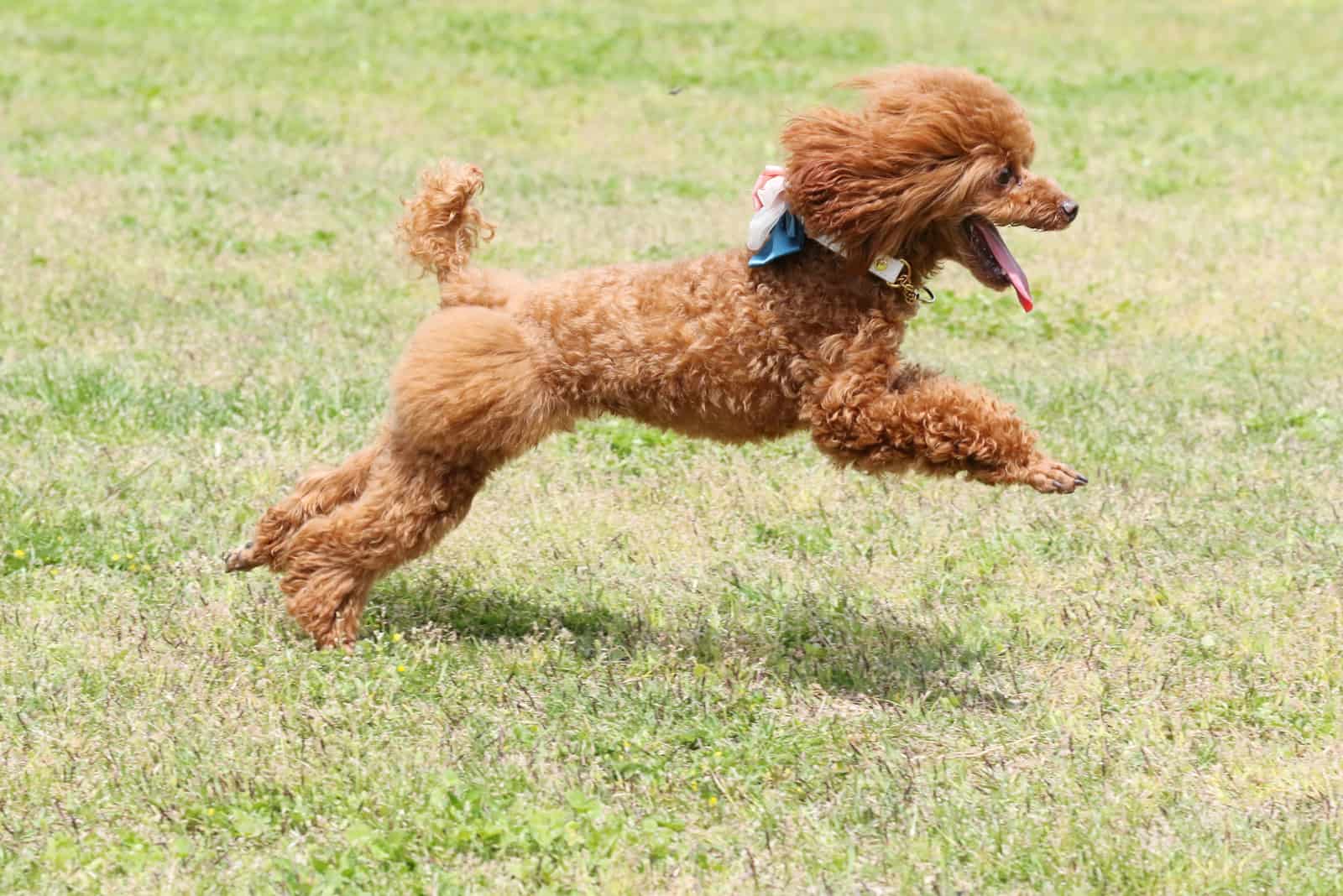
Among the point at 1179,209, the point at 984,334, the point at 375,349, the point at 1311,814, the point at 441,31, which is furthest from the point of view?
the point at 441,31

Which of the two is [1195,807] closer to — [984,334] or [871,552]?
[871,552]

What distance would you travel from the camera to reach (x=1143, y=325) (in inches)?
388

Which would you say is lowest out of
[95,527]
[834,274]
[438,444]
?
[95,527]

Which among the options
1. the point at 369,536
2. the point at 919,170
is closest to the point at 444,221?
the point at 369,536

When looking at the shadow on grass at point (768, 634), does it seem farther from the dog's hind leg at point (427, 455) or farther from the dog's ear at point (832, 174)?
the dog's ear at point (832, 174)

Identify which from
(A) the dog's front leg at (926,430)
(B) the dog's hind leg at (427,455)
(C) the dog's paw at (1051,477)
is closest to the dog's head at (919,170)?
(A) the dog's front leg at (926,430)

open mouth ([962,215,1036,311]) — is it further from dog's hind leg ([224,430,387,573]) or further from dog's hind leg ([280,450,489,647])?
dog's hind leg ([224,430,387,573])

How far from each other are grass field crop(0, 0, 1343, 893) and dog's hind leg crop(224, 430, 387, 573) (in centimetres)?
21

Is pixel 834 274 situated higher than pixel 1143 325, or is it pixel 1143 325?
pixel 834 274

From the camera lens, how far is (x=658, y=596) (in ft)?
20.3

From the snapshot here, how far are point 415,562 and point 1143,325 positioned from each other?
16.7ft

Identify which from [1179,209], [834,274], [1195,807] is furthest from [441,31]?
[1195,807]

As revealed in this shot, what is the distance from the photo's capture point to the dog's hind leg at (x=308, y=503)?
19.4 feet

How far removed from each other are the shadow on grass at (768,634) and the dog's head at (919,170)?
124cm
